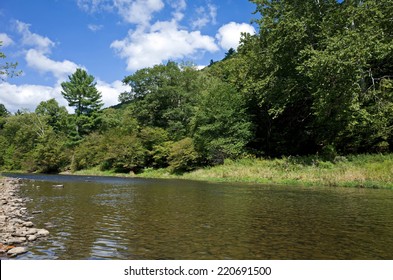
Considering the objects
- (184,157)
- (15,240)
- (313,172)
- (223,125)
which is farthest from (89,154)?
(15,240)

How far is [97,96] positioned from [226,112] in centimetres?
4589

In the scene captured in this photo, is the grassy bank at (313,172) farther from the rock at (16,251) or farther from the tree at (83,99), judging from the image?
the tree at (83,99)

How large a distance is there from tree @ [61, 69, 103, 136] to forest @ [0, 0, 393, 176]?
9.2 inches

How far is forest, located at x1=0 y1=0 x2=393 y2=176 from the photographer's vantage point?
93.3 ft

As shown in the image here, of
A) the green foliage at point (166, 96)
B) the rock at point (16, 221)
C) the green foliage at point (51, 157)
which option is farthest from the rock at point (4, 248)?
the green foliage at point (51, 157)

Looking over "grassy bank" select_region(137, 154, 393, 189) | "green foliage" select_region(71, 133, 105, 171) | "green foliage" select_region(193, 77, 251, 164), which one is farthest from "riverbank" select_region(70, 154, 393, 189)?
"green foliage" select_region(71, 133, 105, 171)

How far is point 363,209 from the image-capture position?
13922 mm

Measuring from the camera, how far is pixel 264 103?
42.6 meters

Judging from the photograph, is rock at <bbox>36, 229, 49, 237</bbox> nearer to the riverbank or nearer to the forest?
the riverbank

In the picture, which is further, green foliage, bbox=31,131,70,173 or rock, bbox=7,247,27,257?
green foliage, bbox=31,131,70,173

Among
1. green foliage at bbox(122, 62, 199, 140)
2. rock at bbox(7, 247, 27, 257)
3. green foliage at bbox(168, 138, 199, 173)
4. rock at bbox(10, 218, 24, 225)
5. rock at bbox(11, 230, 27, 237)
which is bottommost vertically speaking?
rock at bbox(7, 247, 27, 257)

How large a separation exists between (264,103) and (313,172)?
15.8 m

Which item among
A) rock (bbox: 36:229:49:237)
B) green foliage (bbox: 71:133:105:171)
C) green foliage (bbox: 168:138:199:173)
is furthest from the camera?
green foliage (bbox: 71:133:105:171)
